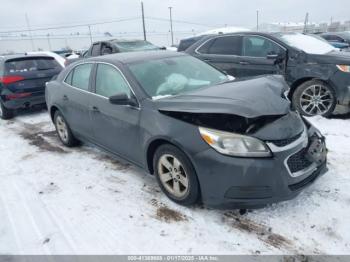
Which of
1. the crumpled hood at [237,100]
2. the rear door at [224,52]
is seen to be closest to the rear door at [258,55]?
the rear door at [224,52]

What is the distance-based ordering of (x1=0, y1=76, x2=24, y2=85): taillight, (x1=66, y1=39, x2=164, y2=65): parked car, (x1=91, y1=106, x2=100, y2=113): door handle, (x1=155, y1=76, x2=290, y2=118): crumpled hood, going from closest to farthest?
(x1=155, y1=76, x2=290, y2=118): crumpled hood < (x1=91, y1=106, x2=100, y2=113): door handle < (x1=0, y1=76, x2=24, y2=85): taillight < (x1=66, y1=39, x2=164, y2=65): parked car

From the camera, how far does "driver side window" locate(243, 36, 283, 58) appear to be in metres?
5.67

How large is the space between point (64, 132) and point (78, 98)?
1.03 metres

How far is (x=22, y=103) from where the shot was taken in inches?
275

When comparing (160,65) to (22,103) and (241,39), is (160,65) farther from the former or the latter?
(22,103)

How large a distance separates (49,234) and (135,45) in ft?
32.2

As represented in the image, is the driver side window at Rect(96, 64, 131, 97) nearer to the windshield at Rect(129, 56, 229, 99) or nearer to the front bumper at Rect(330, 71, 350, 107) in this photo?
the windshield at Rect(129, 56, 229, 99)

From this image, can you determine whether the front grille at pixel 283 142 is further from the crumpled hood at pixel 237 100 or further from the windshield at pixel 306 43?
the windshield at pixel 306 43

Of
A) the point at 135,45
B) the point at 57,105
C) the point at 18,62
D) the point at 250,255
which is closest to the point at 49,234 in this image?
the point at 250,255

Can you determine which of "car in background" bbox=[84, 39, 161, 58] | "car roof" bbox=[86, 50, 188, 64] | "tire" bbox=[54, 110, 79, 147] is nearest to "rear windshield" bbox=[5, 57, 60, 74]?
"tire" bbox=[54, 110, 79, 147]

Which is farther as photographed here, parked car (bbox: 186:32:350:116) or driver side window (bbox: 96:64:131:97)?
parked car (bbox: 186:32:350:116)

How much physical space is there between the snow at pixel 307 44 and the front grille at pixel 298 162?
3.44 metres

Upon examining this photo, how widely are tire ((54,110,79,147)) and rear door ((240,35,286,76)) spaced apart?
3638 mm

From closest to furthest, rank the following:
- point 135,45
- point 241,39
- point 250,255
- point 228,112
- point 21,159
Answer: point 250,255
point 228,112
point 21,159
point 241,39
point 135,45
